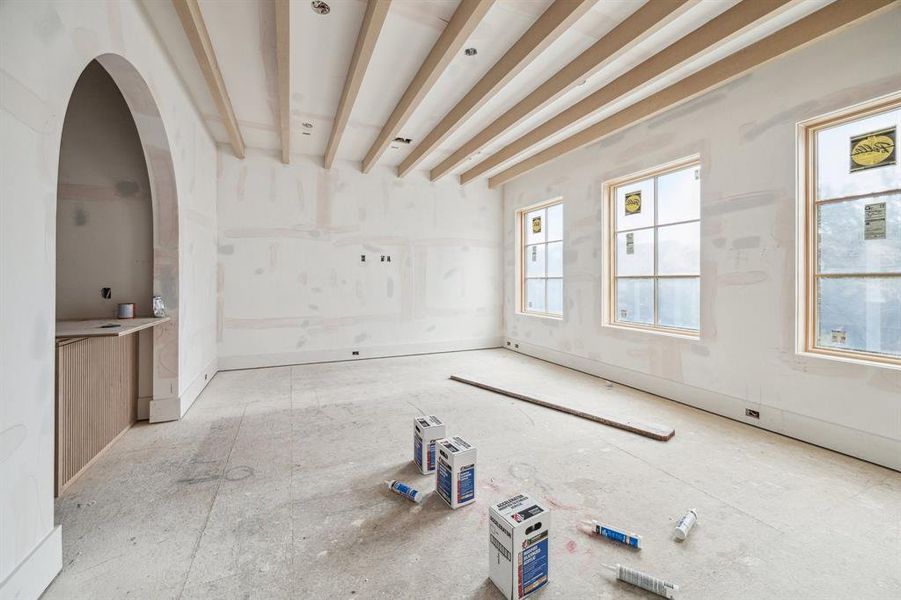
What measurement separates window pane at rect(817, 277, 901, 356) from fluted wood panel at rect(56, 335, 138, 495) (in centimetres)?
540

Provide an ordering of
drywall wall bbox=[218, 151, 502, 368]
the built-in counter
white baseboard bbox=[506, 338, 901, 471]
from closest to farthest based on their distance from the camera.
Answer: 1. the built-in counter
2. white baseboard bbox=[506, 338, 901, 471]
3. drywall wall bbox=[218, 151, 502, 368]

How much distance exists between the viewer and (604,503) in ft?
7.06

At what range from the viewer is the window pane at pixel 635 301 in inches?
173

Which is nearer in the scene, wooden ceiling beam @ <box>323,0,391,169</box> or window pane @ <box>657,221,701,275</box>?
wooden ceiling beam @ <box>323,0,391,169</box>

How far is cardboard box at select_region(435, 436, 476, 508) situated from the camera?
2.05m

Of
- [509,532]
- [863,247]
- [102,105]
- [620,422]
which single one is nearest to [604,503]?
[509,532]

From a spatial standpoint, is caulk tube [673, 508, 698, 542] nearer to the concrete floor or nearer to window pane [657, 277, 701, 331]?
the concrete floor

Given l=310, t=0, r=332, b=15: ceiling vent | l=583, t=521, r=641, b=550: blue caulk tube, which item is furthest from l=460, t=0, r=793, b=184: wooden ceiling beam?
l=583, t=521, r=641, b=550: blue caulk tube

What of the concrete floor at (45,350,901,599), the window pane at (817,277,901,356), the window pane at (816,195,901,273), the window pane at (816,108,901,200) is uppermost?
the window pane at (816,108,901,200)

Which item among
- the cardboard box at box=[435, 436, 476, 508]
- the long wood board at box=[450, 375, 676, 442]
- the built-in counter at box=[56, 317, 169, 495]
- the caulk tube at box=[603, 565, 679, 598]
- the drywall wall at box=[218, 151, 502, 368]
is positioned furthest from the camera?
the drywall wall at box=[218, 151, 502, 368]

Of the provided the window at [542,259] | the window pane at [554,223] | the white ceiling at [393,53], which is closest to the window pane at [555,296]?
the window at [542,259]

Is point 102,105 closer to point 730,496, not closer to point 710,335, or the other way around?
point 730,496

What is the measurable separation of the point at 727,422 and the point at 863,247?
1731 millimetres

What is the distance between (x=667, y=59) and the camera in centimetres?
306
